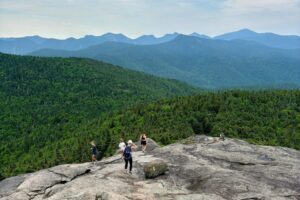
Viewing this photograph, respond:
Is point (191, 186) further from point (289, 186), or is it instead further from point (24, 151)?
point (24, 151)

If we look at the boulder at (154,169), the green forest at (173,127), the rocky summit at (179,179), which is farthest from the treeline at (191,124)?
the boulder at (154,169)

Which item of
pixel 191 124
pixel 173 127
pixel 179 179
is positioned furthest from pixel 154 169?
pixel 191 124

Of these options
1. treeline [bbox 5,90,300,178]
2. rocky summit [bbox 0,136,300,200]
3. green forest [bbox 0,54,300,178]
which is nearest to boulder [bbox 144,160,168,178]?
rocky summit [bbox 0,136,300,200]

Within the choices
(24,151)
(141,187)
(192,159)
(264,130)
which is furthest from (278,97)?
(141,187)

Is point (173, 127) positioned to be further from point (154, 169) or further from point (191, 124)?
point (154, 169)

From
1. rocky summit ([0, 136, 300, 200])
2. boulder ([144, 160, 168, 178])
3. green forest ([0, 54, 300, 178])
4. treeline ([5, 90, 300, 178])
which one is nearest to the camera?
rocky summit ([0, 136, 300, 200])

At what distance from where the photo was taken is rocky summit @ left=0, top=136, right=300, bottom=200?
1481 inches

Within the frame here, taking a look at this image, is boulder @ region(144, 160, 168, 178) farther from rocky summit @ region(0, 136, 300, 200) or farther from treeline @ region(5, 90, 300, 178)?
treeline @ region(5, 90, 300, 178)

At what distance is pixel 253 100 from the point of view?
131m

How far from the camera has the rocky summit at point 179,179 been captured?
37.6m

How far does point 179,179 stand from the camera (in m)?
42.4

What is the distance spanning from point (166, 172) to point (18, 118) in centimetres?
15545

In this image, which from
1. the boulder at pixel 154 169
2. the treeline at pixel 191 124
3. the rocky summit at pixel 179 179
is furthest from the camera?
the treeline at pixel 191 124

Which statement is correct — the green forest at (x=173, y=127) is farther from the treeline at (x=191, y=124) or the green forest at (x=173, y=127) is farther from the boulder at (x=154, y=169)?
the boulder at (x=154, y=169)
